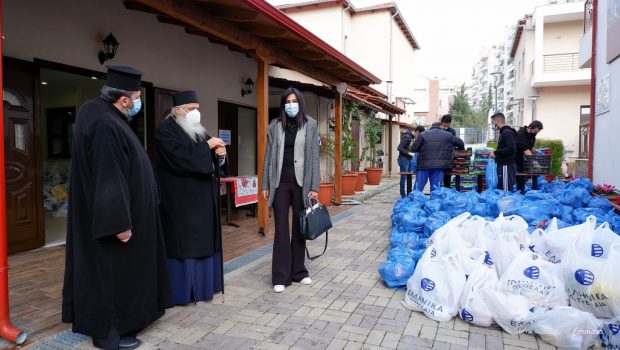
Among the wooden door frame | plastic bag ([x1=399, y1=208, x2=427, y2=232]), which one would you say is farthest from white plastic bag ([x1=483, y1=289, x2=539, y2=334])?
the wooden door frame

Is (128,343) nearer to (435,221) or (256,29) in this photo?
(435,221)

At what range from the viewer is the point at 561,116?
20500 millimetres

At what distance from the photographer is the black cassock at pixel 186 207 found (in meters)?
3.32

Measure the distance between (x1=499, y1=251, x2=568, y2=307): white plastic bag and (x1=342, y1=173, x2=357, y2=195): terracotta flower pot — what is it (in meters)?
6.87

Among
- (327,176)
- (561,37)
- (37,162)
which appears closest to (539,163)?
(327,176)

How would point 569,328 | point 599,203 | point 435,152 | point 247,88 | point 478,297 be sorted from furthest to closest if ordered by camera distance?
1. point 247,88
2. point 435,152
3. point 599,203
4. point 478,297
5. point 569,328

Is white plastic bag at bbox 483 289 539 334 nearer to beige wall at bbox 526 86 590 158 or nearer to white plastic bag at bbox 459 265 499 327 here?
white plastic bag at bbox 459 265 499 327

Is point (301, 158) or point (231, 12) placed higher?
point (231, 12)

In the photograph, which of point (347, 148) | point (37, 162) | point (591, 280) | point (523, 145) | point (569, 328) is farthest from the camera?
point (347, 148)

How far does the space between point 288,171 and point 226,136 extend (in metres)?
5.00

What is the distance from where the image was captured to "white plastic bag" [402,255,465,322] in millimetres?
3166

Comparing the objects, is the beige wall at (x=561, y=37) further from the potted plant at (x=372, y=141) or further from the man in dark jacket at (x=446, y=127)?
the man in dark jacket at (x=446, y=127)

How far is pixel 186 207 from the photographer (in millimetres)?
3395

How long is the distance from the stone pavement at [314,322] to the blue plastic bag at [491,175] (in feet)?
14.2
